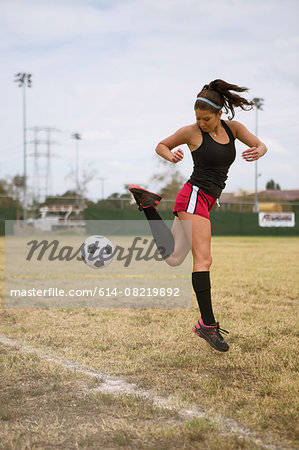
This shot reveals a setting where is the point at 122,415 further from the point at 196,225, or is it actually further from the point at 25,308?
the point at 25,308

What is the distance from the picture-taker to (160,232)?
4.02 metres

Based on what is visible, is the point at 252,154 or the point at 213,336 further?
the point at 252,154

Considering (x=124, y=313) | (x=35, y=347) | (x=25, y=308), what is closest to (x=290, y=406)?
(x=35, y=347)

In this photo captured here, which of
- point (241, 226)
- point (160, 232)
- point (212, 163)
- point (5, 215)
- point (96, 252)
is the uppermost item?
point (212, 163)

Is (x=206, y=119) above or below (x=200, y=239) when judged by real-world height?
above

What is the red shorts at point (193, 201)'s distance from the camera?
372 cm

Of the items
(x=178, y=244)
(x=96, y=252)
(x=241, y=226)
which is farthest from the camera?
(x=241, y=226)

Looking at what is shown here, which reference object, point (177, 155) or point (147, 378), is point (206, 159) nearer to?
point (177, 155)

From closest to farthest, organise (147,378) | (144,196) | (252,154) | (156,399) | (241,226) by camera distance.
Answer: (156,399), (147,378), (252,154), (144,196), (241,226)

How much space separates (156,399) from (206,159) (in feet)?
6.03

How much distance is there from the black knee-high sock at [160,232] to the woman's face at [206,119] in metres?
0.82

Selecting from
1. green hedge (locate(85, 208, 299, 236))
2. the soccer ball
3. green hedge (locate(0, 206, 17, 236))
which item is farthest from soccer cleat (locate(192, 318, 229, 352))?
green hedge (locate(0, 206, 17, 236))

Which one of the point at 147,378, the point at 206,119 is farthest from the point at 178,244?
the point at 147,378

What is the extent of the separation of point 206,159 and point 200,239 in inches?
24.8
